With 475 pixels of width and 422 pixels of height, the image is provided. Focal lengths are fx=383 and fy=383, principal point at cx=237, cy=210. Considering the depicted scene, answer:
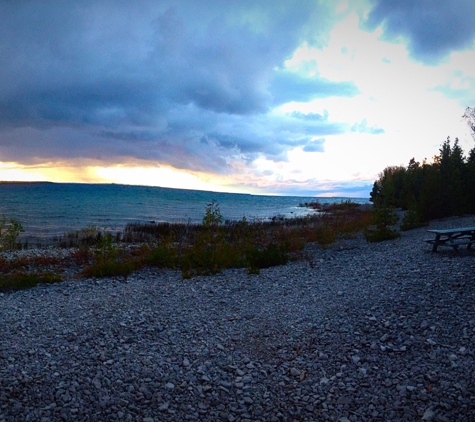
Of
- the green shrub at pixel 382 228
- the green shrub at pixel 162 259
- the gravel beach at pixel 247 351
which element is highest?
the green shrub at pixel 382 228

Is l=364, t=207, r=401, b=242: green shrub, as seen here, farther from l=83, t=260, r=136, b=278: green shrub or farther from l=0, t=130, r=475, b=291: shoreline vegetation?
l=83, t=260, r=136, b=278: green shrub

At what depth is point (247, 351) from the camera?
609cm

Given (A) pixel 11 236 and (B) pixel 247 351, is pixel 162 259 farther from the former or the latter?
(A) pixel 11 236

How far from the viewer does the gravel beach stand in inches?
180

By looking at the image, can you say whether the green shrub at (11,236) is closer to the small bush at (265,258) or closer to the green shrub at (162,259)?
the green shrub at (162,259)

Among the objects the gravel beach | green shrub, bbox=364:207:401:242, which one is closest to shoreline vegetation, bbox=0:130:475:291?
green shrub, bbox=364:207:401:242

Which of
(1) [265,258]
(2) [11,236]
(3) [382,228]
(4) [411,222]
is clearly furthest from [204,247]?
(4) [411,222]

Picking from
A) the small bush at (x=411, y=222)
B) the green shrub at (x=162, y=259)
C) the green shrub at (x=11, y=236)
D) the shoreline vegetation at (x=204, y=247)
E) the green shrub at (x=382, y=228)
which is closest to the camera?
the shoreline vegetation at (x=204, y=247)

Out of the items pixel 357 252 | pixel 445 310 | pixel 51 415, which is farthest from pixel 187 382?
pixel 357 252

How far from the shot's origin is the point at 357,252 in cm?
1540

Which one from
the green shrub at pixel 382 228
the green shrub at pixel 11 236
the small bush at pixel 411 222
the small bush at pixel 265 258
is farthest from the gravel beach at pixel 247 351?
the small bush at pixel 411 222

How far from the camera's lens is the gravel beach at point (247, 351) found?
457cm

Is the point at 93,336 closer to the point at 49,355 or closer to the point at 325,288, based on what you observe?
the point at 49,355

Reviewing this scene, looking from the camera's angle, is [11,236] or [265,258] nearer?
[265,258]
